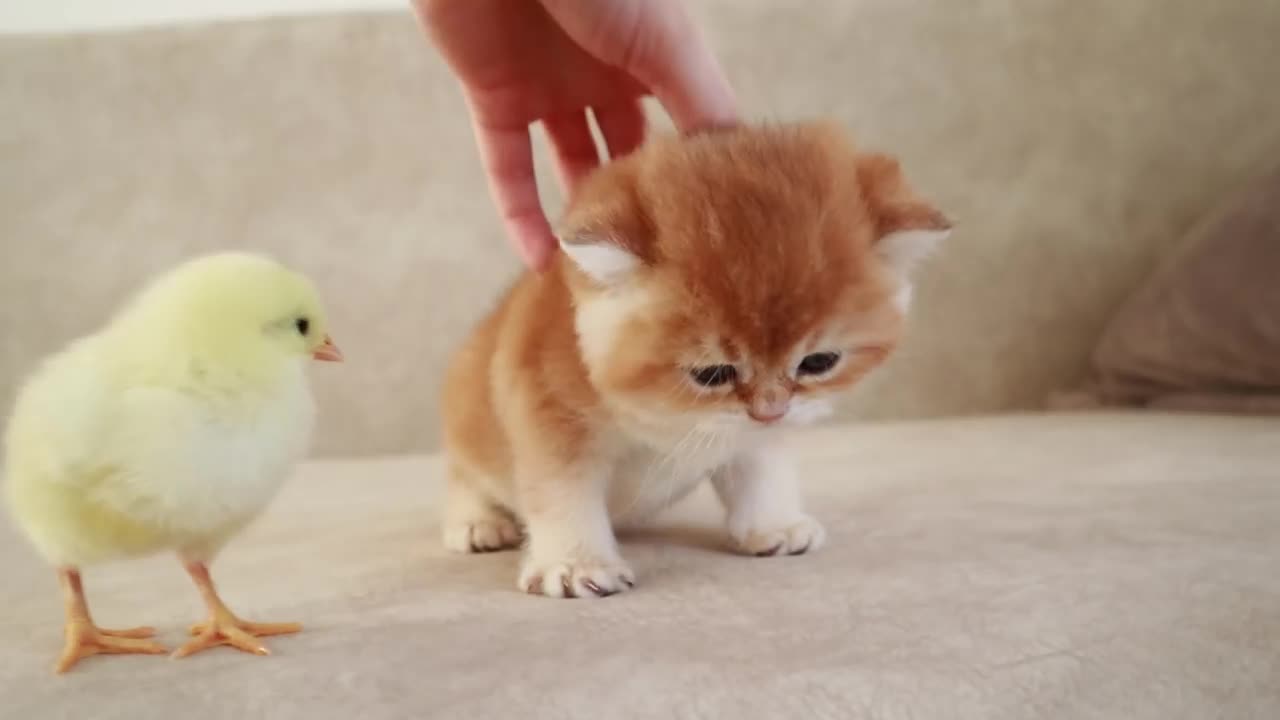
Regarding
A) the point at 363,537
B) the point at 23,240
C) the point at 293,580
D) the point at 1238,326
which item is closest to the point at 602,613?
the point at 293,580

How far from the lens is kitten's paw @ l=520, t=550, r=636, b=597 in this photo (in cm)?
88

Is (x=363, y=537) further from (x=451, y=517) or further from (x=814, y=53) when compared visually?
(x=814, y=53)

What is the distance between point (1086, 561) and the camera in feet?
2.83

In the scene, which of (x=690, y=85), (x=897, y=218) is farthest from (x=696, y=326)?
(x=690, y=85)

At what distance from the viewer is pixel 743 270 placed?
2.64 feet

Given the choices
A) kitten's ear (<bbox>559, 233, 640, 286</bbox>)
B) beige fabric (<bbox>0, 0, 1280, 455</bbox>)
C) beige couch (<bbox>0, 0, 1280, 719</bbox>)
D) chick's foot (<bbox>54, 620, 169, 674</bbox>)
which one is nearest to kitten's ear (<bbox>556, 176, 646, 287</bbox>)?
kitten's ear (<bbox>559, 233, 640, 286</bbox>)

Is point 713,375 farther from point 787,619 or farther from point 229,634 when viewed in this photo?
point 229,634

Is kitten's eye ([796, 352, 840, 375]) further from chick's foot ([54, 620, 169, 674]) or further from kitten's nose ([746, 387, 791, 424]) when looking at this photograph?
chick's foot ([54, 620, 169, 674])

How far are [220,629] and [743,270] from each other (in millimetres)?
478

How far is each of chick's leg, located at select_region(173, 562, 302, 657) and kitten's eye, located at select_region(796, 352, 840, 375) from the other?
1.52ft

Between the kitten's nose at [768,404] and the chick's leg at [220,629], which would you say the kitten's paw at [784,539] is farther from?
the chick's leg at [220,629]

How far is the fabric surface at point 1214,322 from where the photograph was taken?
5.34 ft

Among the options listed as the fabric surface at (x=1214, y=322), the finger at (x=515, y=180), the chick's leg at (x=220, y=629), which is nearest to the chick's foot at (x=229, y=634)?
the chick's leg at (x=220, y=629)

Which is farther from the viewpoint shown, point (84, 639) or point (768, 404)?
point (768, 404)
